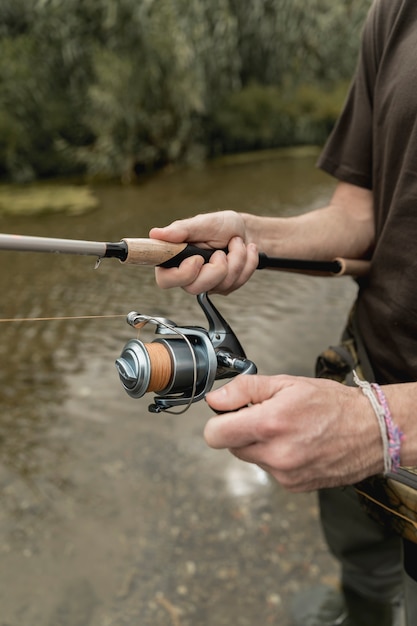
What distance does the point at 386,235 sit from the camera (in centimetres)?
133

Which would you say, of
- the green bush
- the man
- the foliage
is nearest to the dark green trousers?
the man

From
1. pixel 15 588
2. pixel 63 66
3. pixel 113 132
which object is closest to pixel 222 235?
pixel 15 588

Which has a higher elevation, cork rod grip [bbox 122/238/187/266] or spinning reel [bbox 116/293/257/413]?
cork rod grip [bbox 122/238/187/266]

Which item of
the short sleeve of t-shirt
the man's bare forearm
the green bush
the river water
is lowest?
the green bush

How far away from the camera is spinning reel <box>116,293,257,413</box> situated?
40.8 inches

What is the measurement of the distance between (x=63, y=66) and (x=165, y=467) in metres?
11.1

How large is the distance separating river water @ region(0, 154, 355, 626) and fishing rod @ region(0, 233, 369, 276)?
1.33 metres

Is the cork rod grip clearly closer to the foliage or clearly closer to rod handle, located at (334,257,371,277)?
rod handle, located at (334,257,371,277)

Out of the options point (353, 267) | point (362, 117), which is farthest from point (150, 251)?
point (362, 117)

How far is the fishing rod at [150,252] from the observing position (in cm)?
100

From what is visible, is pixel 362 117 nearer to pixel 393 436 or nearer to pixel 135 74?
pixel 393 436

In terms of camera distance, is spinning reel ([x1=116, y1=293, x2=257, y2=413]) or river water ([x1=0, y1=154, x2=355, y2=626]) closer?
spinning reel ([x1=116, y1=293, x2=257, y2=413])

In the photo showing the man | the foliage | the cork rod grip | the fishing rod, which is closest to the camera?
the man

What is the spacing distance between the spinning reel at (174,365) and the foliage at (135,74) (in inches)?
403
